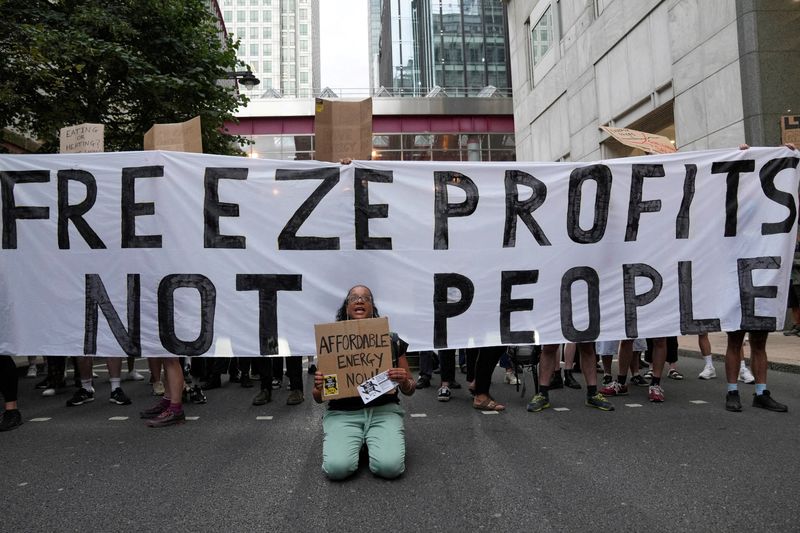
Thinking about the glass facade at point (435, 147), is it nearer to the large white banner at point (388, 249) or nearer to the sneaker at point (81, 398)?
the sneaker at point (81, 398)

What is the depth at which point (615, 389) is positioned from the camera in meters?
6.19

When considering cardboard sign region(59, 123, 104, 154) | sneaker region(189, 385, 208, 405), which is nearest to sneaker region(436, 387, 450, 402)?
sneaker region(189, 385, 208, 405)

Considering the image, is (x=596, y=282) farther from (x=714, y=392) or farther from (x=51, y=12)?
(x=51, y=12)

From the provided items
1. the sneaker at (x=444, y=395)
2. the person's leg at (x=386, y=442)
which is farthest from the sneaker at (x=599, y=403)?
the person's leg at (x=386, y=442)

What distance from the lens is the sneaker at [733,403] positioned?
516 cm

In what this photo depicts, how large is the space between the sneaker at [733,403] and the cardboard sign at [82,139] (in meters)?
6.63

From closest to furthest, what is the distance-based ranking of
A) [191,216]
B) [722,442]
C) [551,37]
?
1. [722,442]
2. [191,216]
3. [551,37]

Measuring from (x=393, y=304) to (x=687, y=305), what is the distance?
110 inches

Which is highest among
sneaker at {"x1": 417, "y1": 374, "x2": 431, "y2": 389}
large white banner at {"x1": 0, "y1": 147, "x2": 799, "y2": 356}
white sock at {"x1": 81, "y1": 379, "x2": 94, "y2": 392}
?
large white banner at {"x1": 0, "y1": 147, "x2": 799, "y2": 356}

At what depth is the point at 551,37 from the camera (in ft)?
71.5

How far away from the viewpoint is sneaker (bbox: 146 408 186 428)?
16.7 ft

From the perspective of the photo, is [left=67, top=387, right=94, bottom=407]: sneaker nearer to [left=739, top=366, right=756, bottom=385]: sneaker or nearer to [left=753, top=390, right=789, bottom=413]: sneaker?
[left=753, top=390, right=789, bottom=413]: sneaker

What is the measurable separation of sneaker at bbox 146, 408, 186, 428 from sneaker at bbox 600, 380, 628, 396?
4408 mm

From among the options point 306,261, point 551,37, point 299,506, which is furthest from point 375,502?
point 551,37
